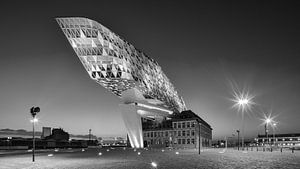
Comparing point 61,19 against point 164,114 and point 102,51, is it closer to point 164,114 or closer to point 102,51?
point 102,51

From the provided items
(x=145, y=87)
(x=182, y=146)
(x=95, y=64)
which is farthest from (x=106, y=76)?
(x=182, y=146)

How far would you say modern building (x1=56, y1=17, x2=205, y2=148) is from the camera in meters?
60.0

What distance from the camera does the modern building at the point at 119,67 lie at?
197ft

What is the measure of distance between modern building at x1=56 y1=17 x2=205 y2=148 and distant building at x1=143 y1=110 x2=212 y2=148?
11.5 metres

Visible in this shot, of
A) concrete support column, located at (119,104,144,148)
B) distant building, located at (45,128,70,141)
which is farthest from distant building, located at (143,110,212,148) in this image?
distant building, located at (45,128,70,141)

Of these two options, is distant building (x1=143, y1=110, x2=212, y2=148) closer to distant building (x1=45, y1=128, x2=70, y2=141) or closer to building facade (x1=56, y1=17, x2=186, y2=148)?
building facade (x1=56, y1=17, x2=186, y2=148)

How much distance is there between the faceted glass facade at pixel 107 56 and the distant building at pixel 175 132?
21.7 metres

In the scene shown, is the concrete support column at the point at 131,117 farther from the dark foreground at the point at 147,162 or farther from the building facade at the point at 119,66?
the dark foreground at the point at 147,162

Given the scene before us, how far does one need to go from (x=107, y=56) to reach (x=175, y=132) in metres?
49.9

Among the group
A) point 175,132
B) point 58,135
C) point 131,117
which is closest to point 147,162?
point 131,117

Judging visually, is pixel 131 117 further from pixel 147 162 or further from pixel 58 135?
pixel 58 135

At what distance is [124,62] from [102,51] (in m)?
7.46

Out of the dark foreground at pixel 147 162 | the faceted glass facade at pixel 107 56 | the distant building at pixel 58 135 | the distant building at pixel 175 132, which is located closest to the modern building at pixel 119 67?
the faceted glass facade at pixel 107 56

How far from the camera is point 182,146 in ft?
330
